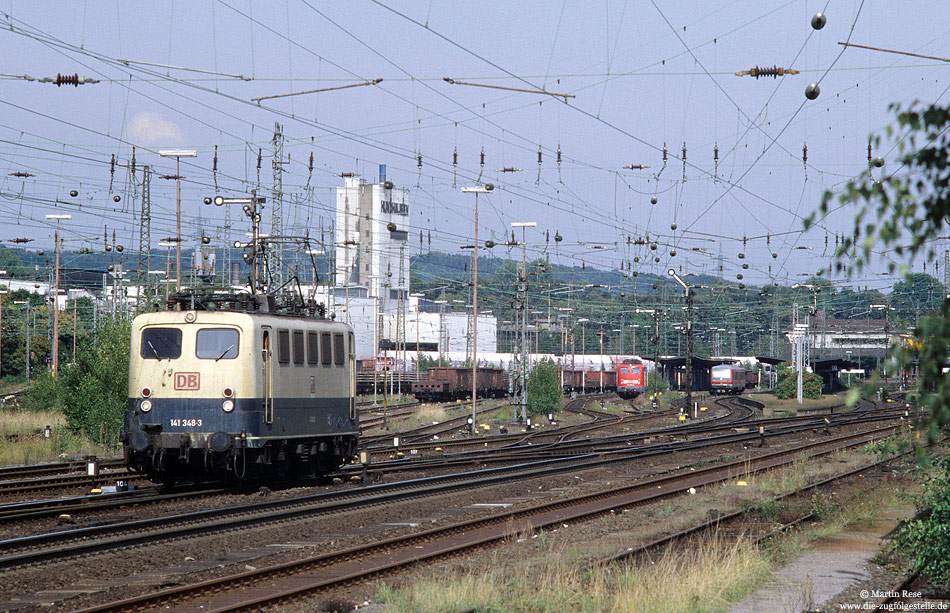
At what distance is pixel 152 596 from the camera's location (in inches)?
404

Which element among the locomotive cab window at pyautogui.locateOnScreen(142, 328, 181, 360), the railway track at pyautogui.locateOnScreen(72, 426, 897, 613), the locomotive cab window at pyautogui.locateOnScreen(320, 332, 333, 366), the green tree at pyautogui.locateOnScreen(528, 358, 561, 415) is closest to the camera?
the railway track at pyautogui.locateOnScreen(72, 426, 897, 613)

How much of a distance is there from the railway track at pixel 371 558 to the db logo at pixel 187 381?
6207 mm

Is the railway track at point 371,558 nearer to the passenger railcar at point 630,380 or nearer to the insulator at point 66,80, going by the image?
the insulator at point 66,80

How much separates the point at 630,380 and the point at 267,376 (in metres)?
Result: 64.2

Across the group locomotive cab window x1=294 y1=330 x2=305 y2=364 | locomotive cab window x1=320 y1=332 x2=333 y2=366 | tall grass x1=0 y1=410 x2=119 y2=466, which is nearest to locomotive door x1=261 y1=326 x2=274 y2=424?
locomotive cab window x1=294 y1=330 x2=305 y2=364

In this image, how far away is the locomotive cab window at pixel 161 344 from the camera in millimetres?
19594

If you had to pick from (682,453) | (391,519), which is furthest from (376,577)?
(682,453)

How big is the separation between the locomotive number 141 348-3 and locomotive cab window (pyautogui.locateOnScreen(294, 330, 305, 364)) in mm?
2538

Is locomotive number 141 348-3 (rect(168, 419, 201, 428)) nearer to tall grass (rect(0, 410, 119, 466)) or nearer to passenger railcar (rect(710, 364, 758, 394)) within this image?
tall grass (rect(0, 410, 119, 466))

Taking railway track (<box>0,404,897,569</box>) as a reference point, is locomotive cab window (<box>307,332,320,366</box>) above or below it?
above

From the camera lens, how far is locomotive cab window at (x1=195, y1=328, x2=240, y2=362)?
63.4ft

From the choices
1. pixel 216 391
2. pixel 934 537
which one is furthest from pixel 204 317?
pixel 934 537

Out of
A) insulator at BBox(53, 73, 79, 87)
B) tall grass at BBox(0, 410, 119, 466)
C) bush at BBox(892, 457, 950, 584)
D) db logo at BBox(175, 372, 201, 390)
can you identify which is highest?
insulator at BBox(53, 73, 79, 87)

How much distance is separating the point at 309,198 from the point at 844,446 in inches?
1054
